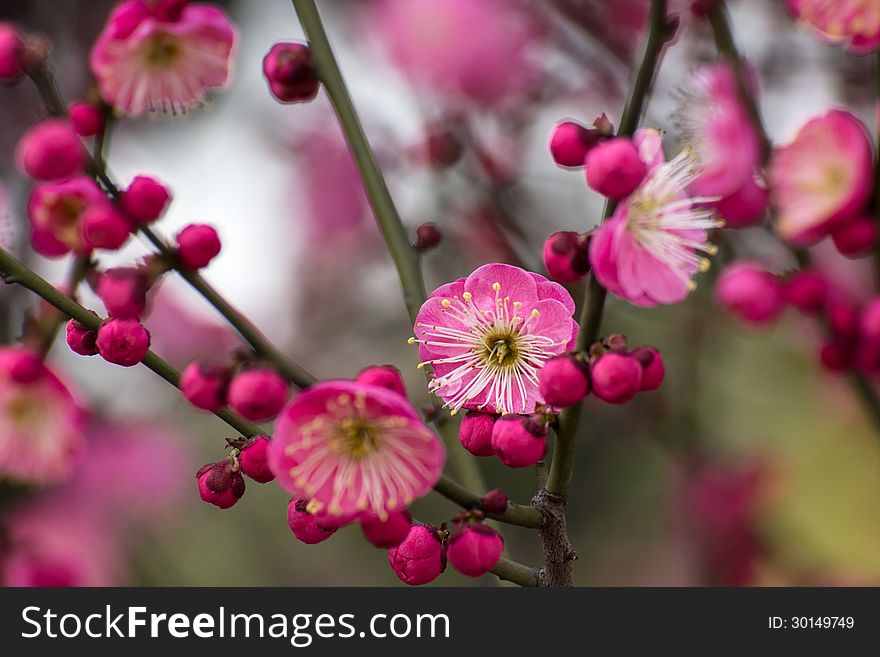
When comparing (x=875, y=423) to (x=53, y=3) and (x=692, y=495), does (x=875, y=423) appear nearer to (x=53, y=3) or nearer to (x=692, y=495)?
(x=692, y=495)

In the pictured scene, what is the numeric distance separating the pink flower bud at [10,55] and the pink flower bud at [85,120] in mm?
48

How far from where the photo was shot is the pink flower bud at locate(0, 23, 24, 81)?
70 centimetres

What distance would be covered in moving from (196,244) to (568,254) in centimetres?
24

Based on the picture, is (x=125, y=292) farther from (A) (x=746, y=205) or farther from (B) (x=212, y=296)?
(A) (x=746, y=205)

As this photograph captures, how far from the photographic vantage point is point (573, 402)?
580 mm

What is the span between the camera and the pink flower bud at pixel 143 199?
627 mm

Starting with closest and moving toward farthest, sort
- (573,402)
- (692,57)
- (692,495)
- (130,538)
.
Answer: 1. (573,402)
2. (692,57)
3. (692,495)
4. (130,538)

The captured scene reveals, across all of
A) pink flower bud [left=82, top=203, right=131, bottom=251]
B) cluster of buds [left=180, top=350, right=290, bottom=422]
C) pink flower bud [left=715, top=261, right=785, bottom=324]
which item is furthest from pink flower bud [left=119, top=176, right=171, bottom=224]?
pink flower bud [left=715, top=261, right=785, bottom=324]

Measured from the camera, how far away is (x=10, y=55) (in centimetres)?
70

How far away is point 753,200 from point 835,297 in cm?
13

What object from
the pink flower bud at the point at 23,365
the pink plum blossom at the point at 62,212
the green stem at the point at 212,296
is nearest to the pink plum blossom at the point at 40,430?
the pink flower bud at the point at 23,365

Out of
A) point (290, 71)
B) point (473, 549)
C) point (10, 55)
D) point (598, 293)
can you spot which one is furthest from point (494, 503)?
point (10, 55)

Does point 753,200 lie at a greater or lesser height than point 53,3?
lesser
